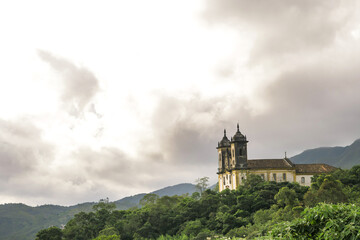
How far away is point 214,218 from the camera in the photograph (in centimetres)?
6203

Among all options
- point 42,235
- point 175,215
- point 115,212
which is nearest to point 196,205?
point 175,215

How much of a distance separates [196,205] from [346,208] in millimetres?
58196

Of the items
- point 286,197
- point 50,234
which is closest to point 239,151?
point 286,197

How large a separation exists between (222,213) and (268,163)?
2142cm

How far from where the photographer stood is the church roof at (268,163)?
3063 inches

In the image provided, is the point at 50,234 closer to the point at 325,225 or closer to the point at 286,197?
the point at 286,197

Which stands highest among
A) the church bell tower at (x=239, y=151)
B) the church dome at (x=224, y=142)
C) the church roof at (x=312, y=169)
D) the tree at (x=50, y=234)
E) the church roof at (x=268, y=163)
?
the church dome at (x=224, y=142)

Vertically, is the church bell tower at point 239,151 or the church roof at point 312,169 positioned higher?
the church bell tower at point 239,151

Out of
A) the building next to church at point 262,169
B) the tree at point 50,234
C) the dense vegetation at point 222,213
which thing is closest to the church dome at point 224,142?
the building next to church at point 262,169

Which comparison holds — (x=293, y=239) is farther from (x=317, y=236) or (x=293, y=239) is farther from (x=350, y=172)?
(x=350, y=172)

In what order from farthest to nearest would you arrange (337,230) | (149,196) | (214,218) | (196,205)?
(149,196) → (196,205) → (214,218) → (337,230)

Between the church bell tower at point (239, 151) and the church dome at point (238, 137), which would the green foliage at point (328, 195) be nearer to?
the church bell tower at point (239, 151)

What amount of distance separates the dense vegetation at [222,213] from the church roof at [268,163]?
176 inches

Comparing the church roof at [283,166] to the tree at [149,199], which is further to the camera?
the tree at [149,199]
